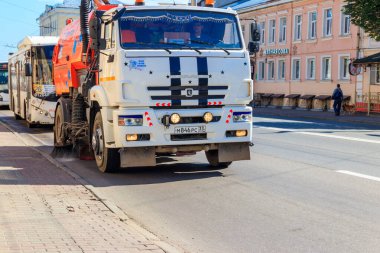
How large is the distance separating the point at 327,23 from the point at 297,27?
421cm

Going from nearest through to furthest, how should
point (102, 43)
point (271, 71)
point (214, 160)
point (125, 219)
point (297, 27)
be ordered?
point (125, 219) < point (102, 43) < point (214, 160) < point (297, 27) < point (271, 71)

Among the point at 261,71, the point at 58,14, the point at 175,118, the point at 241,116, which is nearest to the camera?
the point at 175,118

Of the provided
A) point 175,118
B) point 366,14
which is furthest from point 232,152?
point 366,14

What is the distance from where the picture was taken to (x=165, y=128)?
35.0 feet

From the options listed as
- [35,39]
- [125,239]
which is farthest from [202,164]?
[35,39]

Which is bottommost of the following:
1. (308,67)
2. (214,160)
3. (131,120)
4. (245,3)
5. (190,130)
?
(214,160)

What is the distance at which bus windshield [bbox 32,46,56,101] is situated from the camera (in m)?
21.9

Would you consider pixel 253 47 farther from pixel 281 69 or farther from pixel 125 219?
pixel 281 69

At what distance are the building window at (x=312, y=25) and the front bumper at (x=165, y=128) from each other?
37.1m

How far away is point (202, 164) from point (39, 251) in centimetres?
731

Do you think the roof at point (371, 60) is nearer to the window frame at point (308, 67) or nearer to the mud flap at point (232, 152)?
the window frame at point (308, 67)

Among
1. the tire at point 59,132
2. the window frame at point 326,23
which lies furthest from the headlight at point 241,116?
the window frame at point 326,23

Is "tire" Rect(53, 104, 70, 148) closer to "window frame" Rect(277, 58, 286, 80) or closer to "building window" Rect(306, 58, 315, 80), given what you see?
"building window" Rect(306, 58, 315, 80)

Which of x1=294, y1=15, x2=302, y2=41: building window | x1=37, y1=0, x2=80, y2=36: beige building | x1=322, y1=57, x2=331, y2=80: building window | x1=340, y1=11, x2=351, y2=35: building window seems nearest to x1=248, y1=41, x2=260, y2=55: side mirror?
x1=340, y1=11, x2=351, y2=35: building window
